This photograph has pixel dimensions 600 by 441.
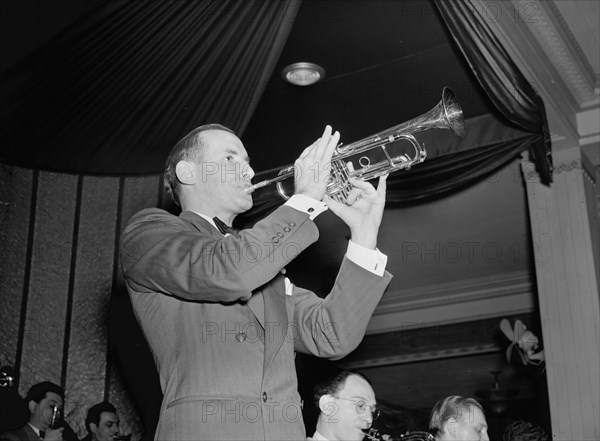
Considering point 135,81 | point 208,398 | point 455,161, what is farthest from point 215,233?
point 455,161

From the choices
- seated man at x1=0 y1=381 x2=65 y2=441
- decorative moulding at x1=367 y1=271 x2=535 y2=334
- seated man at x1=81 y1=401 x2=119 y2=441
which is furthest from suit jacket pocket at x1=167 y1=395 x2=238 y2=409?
decorative moulding at x1=367 y1=271 x2=535 y2=334

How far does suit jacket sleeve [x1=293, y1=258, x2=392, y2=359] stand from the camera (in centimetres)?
199

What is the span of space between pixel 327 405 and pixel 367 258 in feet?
6.71

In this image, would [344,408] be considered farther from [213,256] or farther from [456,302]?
[456,302]

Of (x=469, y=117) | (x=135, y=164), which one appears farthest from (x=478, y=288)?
(x=135, y=164)

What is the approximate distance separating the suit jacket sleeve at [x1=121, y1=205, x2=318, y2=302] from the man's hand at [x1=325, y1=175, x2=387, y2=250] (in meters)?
0.26

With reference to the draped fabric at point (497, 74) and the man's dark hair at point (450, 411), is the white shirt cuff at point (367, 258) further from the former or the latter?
the man's dark hair at point (450, 411)

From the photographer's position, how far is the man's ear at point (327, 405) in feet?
12.7

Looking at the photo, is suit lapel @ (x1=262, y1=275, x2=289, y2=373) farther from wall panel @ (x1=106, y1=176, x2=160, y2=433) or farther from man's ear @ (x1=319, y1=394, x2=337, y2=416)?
wall panel @ (x1=106, y1=176, x2=160, y2=433)

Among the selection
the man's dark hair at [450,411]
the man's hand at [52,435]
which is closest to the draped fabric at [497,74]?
the man's dark hair at [450,411]

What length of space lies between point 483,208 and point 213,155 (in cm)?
643

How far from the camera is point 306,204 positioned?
6.05 feet

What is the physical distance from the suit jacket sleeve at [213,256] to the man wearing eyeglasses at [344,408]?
2.18 m

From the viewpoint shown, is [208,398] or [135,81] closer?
[208,398]
